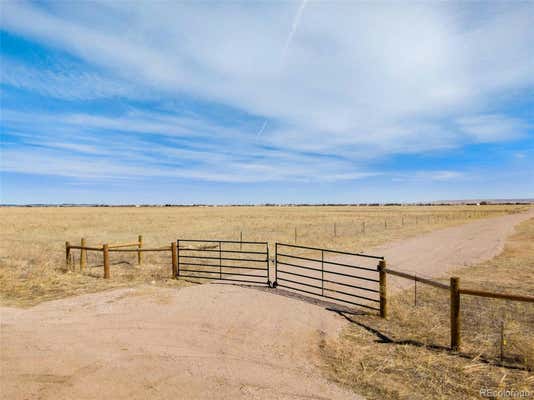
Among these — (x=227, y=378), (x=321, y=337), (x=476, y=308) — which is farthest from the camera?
(x=476, y=308)

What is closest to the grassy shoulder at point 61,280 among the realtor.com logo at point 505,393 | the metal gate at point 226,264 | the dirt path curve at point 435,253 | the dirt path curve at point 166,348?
the metal gate at point 226,264

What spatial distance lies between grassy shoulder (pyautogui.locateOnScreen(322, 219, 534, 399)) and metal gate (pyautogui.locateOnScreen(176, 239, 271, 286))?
4236 mm

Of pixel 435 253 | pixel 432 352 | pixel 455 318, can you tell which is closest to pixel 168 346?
pixel 432 352

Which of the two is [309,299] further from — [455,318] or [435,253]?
[435,253]

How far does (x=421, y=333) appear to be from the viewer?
24.1 feet

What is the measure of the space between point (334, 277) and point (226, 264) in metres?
5.82

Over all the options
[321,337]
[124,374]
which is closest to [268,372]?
[321,337]

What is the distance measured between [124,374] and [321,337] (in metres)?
3.88

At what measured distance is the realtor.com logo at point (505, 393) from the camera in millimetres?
4882

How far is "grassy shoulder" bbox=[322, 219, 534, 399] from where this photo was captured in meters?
5.19

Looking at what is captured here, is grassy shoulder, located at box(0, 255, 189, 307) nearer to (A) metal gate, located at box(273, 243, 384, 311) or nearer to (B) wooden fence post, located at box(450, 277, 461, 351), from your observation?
(A) metal gate, located at box(273, 243, 384, 311)

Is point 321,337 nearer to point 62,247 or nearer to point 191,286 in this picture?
point 191,286

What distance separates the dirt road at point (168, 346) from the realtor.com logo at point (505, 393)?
2.07 metres

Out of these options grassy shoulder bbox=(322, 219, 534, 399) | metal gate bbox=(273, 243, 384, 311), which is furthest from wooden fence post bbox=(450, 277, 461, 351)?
metal gate bbox=(273, 243, 384, 311)
